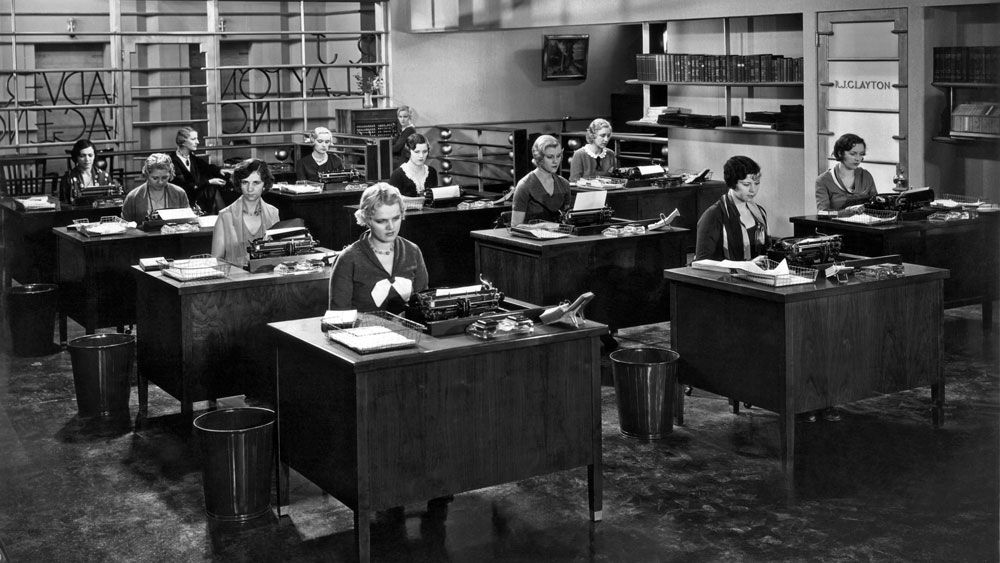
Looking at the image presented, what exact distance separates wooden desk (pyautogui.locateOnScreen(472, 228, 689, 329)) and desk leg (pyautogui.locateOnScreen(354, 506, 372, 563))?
2823 mm

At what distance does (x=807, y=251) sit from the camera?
17.0 feet

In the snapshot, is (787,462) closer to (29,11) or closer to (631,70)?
(29,11)

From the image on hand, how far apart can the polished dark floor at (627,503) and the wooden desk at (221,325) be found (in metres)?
0.32

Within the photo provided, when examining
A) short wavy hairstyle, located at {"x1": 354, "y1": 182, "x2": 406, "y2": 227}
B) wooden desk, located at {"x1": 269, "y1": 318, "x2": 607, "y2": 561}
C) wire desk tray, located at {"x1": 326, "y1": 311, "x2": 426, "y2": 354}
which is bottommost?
wooden desk, located at {"x1": 269, "y1": 318, "x2": 607, "y2": 561}

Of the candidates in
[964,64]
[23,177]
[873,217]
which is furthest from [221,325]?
[23,177]

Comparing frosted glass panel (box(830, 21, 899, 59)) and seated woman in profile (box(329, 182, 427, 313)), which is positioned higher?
frosted glass panel (box(830, 21, 899, 59))

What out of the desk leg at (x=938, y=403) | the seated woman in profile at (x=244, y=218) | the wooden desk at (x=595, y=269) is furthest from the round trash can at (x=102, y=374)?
the desk leg at (x=938, y=403)

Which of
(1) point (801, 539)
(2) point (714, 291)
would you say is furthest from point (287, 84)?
(1) point (801, 539)

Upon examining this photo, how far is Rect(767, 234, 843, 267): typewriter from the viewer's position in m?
5.16

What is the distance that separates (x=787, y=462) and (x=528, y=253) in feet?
7.62

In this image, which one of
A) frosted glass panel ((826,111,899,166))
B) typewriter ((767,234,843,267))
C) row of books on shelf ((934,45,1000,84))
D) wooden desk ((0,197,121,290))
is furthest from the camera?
frosted glass panel ((826,111,899,166))

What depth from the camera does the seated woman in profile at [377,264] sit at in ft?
15.4

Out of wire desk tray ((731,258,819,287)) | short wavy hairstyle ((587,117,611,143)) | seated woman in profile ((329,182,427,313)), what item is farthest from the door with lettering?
seated woman in profile ((329,182,427,313))

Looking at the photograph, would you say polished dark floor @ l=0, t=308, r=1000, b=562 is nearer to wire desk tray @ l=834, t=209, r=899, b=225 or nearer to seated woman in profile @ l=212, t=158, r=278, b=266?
seated woman in profile @ l=212, t=158, r=278, b=266
